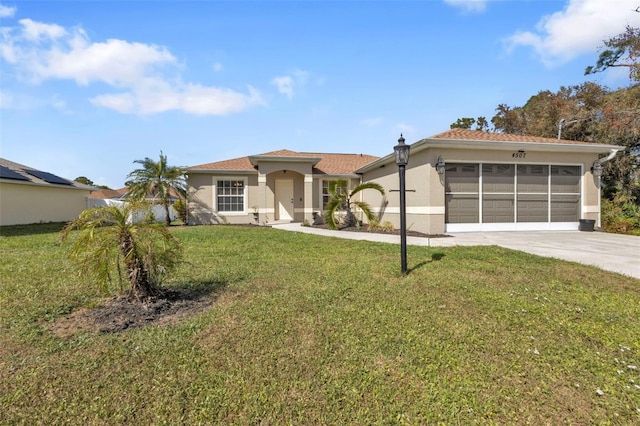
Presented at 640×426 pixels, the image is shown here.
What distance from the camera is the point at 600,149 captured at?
1127 cm

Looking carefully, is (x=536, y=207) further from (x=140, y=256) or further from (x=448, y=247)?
(x=140, y=256)

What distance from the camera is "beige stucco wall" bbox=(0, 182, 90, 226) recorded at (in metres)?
15.5

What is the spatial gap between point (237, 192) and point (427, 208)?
10.1m

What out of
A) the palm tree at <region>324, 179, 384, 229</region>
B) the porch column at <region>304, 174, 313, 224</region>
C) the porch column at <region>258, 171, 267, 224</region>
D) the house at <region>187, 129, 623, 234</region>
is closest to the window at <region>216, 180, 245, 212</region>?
the porch column at <region>258, 171, 267, 224</region>

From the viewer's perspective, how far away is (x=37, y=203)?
56.5 ft

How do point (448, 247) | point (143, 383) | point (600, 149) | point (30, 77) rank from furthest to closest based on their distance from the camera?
point (600, 149), point (30, 77), point (448, 247), point (143, 383)

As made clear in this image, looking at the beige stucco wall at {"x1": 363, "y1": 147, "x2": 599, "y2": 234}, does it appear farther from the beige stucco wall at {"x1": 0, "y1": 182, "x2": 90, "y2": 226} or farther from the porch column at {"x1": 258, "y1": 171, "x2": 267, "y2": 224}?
the beige stucco wall at {"x1": 0, "y1": 182, "x2": 90, "y2": 226}

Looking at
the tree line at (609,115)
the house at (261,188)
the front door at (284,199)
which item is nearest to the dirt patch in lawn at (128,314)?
the house at (261,188)

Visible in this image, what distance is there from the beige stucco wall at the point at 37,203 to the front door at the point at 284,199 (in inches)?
547

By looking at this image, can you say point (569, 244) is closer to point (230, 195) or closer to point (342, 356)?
point (342, 356)

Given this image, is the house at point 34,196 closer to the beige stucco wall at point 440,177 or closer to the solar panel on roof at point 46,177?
the solar panel on roof at point 46,177

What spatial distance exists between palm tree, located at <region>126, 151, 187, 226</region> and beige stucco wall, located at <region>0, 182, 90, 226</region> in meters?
6.53

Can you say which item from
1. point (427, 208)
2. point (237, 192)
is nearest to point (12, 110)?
point (237, 192)

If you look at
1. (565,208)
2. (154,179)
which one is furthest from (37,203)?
(565,208)
